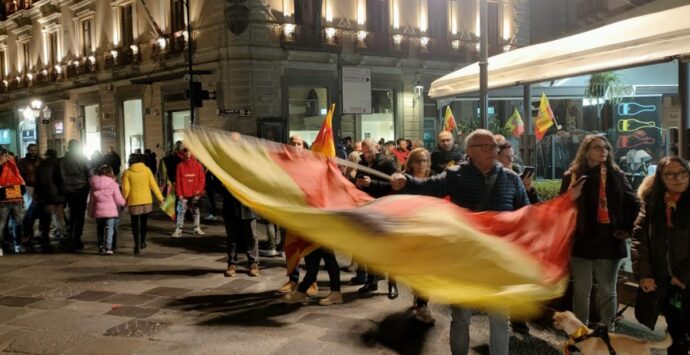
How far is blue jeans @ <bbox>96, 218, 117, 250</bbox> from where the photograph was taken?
10445 mm

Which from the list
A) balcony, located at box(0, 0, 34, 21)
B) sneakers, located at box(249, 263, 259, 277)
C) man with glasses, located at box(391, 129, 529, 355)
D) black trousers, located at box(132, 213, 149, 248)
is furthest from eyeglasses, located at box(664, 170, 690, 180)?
balcony, located at box(0, 0, 34, 21)

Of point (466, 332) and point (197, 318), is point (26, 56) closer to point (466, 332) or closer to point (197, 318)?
point (197, 318)

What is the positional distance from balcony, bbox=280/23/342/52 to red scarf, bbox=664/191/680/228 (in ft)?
63.8

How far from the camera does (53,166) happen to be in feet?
35.6

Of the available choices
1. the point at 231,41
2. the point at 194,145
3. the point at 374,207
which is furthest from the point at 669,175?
the point at 231,41

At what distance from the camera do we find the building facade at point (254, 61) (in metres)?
22.1

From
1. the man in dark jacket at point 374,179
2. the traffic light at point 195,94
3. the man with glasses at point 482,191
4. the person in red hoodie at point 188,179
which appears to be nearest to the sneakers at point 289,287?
the man in dark jacket at point 374,179

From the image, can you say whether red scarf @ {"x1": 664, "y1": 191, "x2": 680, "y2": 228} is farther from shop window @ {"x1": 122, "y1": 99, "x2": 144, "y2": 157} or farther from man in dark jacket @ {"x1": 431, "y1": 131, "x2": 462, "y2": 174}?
shop window @ {"x1": 122, "y1": 99, "x2": 144, "y2": 157}

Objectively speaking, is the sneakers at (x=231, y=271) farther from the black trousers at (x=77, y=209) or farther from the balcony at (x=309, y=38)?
the balcony at (x=309, y=38)

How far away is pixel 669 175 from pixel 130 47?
1000 inches

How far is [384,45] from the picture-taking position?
25.4m

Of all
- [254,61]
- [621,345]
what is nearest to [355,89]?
[254,61]

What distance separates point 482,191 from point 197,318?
3.67 meters

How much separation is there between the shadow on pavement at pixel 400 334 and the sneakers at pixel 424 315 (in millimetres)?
53
